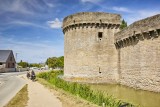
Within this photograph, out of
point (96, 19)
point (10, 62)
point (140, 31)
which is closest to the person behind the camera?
point (140, 31)

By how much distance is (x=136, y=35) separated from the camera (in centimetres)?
2055

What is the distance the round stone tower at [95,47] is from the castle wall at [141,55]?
1.64 m

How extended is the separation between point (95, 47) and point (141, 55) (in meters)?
6.58

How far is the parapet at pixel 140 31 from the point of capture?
58.7ft

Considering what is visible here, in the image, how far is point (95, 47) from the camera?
1009 inches

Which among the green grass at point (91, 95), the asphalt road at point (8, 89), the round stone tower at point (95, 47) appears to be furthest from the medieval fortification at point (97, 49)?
the green grass at point (91, 95)

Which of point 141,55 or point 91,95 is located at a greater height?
point 141,55

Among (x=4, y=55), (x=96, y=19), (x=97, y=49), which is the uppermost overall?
(x=96, y=19)

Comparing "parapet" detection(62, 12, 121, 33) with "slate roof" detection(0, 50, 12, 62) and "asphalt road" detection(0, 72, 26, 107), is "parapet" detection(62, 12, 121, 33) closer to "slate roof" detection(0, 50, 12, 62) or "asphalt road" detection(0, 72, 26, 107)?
"asphalt road" detection(0, 72, 26, 107)

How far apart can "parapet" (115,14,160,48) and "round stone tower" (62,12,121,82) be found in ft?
5.73

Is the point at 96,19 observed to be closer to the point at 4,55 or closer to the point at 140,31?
the point at 140,31

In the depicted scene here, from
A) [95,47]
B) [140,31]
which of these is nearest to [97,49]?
[95,47]

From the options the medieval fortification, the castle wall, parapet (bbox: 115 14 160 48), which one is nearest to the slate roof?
the medieval fortification

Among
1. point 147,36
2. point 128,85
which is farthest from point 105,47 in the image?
point 147,36
